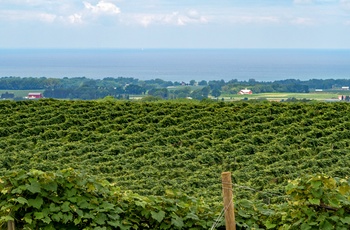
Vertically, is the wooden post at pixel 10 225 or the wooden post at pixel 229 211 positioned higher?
the wooden post at pixel 229 211

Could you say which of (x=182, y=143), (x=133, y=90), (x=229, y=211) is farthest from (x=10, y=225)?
(x=133, y=90)

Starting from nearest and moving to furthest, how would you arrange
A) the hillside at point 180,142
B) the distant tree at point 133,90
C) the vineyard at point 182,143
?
the vineyard at point 182,143 < the hillside at point 180,142 < the distant tree at point 133,90

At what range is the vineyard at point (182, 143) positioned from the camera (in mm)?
8992

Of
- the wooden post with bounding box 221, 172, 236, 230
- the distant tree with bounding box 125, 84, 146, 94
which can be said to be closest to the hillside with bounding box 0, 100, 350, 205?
the wooden post with bounding box 221, 172, 236, 230

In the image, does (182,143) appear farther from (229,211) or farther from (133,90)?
(133,90)

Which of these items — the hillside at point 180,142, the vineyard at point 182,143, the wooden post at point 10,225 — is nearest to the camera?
the wooden post at point 10,225

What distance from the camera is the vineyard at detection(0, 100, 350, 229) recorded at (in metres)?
8.99

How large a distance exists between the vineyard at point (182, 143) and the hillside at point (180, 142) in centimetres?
2

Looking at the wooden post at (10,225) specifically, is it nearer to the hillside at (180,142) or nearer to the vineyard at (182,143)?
the vineyard at (182,143)

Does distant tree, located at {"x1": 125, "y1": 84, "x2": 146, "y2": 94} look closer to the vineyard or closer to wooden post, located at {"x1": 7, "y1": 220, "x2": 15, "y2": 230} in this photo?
the vineyard

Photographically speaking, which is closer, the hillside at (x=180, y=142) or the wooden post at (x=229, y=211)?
the wooden post at (x=229, y=211)

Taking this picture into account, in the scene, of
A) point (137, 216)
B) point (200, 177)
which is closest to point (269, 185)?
point (200, 177)

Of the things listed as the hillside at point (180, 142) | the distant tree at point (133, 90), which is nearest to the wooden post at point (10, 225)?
the hillside at point (180, 142)

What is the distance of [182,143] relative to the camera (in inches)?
425
